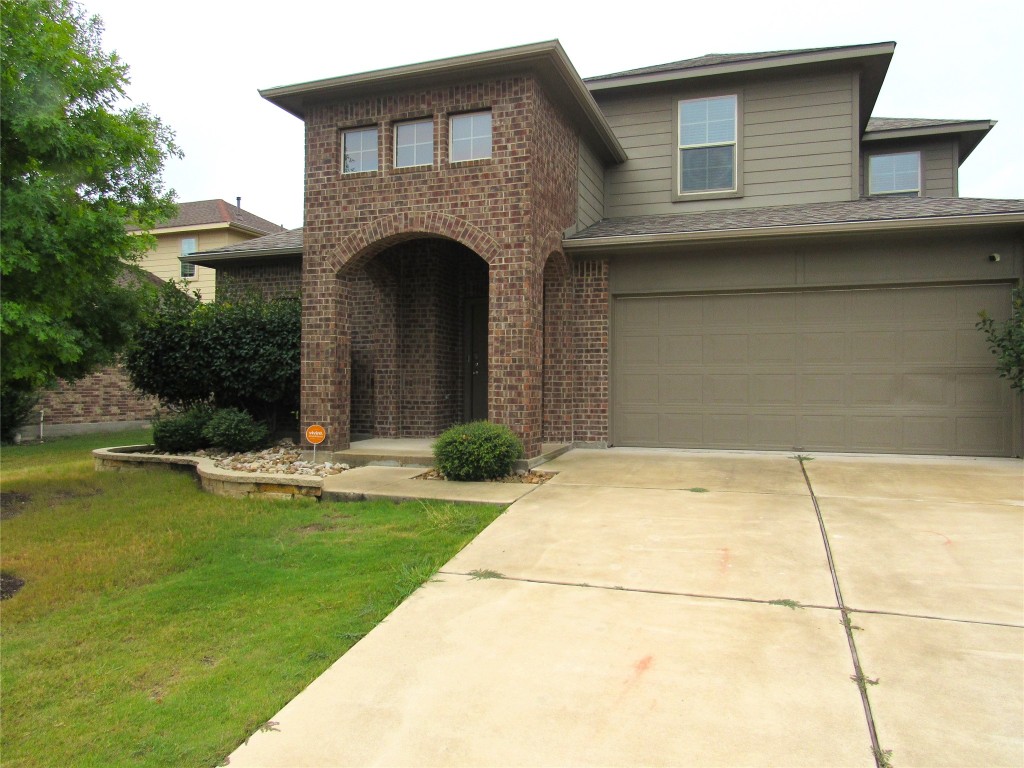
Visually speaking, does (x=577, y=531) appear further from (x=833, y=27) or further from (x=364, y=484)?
(x=833, y=27)

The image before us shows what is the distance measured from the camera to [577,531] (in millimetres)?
5273

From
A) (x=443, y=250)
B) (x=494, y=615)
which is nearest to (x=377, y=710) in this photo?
(x=494, y=615)

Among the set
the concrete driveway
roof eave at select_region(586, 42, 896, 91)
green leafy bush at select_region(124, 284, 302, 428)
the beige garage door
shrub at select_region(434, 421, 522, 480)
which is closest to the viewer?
the concrete driveway

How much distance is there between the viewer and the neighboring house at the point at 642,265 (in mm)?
8367

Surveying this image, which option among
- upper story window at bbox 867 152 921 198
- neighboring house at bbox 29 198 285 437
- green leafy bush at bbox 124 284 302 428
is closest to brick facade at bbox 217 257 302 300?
green leafy bush at bbox 124 284 302 428

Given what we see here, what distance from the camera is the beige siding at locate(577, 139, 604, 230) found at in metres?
10.2

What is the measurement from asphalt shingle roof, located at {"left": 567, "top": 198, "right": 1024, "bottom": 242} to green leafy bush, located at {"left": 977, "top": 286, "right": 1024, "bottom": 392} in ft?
3.91

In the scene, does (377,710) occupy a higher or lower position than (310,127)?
lower

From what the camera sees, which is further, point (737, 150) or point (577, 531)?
point (737, 150)

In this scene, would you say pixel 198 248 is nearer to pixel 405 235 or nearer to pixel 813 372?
pixel 405 235

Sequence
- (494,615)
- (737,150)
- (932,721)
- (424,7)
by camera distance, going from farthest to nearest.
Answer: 1. (737,150)
2. (424,7)
3. (494,615)
4. (932,721)

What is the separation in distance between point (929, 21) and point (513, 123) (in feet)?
25.3

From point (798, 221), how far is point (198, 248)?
21.9 meters

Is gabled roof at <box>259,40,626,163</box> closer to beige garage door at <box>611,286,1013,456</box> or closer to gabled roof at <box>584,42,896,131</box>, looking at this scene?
gabled roof at <box>584,42,896,131</box>
